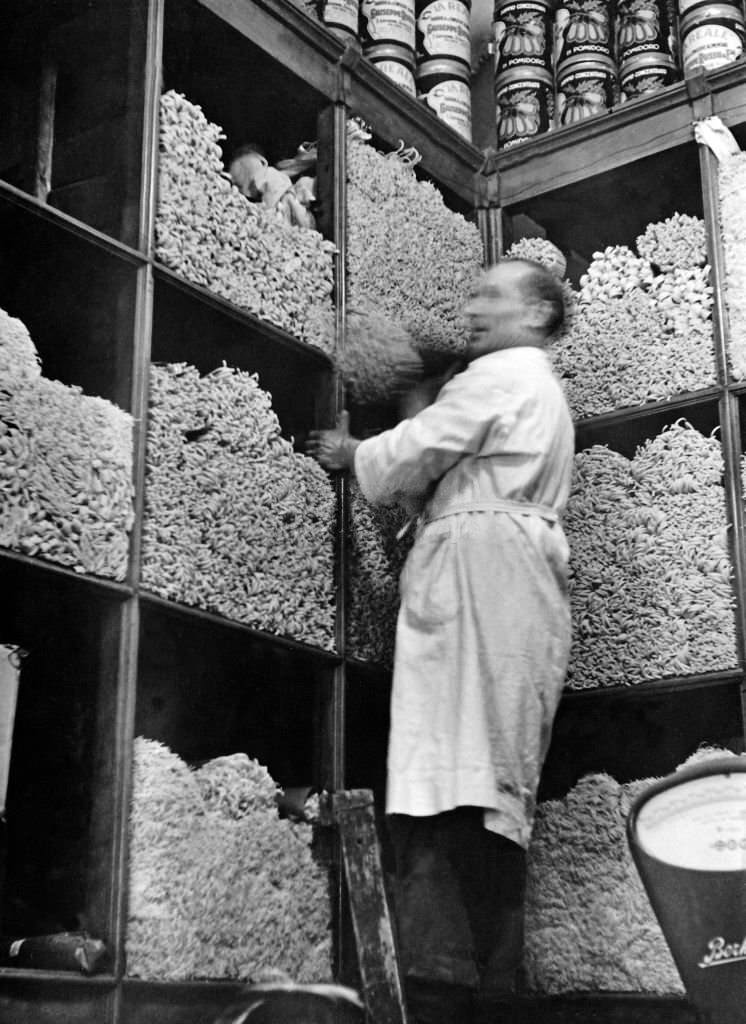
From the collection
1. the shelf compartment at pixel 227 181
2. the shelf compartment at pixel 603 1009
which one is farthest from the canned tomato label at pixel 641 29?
the shelf compartment at pixel 603 1009

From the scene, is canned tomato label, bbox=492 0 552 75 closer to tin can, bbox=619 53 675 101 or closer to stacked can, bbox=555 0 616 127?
stacked can, bbox=555 0 616 127

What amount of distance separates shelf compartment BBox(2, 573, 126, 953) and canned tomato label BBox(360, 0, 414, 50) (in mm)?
1563

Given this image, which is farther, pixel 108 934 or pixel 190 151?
pixel 190 151

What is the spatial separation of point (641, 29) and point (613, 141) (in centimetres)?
31

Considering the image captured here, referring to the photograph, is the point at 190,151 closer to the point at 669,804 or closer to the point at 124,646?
the point at 124,646

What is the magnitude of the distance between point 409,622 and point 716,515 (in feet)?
2.35

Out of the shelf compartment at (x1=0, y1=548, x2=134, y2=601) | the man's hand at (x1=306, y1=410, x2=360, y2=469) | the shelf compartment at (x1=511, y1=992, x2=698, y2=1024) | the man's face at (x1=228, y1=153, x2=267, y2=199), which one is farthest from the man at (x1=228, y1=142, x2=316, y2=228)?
the shelf compartment at (x1=511, y1=992, x2=698, y2=1024)

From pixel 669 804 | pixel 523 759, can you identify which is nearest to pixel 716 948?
pixel 669 804

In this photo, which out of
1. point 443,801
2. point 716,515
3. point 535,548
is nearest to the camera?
point 443,801

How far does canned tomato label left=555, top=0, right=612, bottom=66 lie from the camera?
10.5ft

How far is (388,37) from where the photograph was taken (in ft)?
10.1

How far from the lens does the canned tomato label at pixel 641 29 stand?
3.14 metres

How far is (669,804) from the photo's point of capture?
2088mm

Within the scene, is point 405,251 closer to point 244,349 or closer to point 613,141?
A: point 244,349
